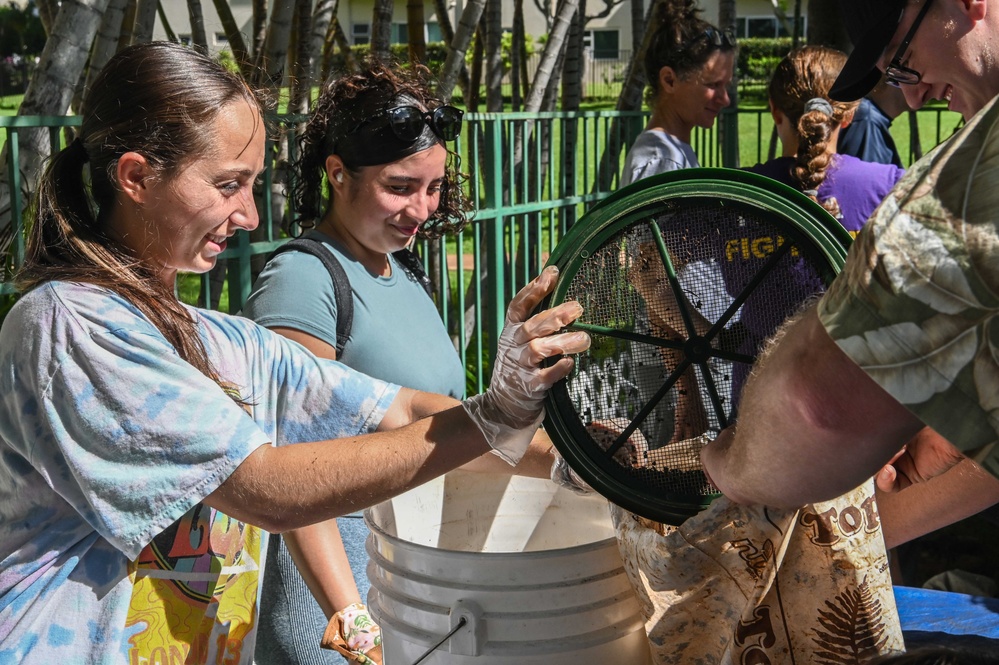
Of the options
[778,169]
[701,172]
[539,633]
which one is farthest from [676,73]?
[539,633]

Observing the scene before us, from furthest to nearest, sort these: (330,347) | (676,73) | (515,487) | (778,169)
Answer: (676,73)
(778,169)
(330,347)
(515,487)

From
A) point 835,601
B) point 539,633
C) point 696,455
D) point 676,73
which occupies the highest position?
point 676,73

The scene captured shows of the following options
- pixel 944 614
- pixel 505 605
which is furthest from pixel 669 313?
pixel 944 614

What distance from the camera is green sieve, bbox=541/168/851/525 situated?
5.25ft

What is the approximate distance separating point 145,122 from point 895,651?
144 centimetres

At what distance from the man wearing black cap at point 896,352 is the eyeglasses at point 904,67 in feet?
2.72

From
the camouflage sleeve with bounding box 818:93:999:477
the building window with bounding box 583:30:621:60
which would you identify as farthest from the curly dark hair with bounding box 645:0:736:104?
the building window with bounding box 583:30:621:60

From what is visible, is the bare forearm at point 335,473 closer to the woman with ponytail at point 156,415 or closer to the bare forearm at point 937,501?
the woman with ponytail at point 156,415

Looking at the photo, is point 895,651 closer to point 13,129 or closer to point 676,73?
point 13,129

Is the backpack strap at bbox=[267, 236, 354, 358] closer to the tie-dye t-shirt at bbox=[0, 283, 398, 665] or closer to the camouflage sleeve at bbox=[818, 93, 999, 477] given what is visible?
the tie-dye t-shirt at bbox=[0, 283, 398, 665]

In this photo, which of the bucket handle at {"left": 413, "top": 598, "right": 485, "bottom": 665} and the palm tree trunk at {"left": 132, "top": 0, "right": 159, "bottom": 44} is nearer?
the bucket handle at {"left": 413, "top": 598, "right": 485, "bottom": 665}

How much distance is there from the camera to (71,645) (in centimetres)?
161

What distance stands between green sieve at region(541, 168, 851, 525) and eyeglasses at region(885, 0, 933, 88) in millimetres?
452

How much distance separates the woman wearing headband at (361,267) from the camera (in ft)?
8.22
